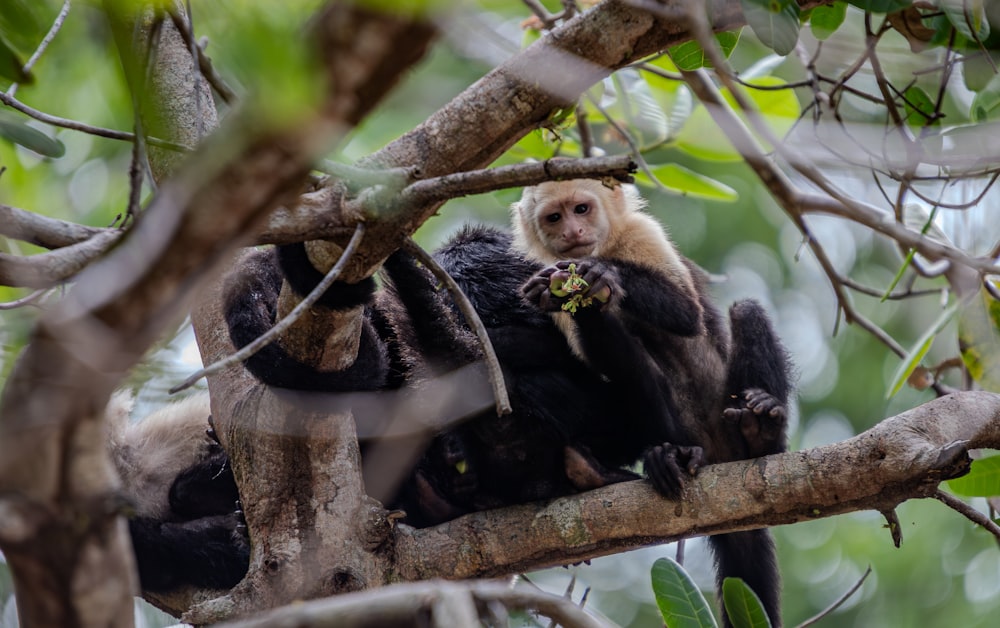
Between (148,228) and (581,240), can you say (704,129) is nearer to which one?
(581,240)

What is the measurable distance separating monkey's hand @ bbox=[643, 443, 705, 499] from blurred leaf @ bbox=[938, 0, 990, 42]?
190 cm

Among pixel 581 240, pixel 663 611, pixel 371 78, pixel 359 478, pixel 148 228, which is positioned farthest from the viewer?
pixel 581 240

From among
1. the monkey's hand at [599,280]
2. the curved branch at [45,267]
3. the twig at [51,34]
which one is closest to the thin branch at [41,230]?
the curved branch at [45,267]

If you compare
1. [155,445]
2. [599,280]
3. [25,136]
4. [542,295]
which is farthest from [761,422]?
[155,445]

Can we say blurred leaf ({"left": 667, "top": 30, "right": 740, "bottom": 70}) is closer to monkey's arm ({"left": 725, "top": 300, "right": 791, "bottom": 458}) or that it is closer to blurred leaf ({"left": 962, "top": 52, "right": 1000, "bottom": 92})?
blurred leaf ({"left": 962, "top": 52, "right": 1000, "bottom": 92})

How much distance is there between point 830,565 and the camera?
1191cm

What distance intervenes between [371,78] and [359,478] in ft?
9.91

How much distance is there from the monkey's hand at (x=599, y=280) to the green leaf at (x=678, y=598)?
1.10 meters

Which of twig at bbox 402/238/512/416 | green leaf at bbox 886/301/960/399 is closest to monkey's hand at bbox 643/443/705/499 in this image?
green leaf at bbox 886/301/960/399

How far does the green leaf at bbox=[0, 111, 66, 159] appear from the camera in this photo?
123 inches

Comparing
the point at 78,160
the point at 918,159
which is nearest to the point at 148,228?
the point at 918,159

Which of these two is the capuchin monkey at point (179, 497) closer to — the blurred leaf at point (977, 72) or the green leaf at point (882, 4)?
the green leaf at point (882, 4)

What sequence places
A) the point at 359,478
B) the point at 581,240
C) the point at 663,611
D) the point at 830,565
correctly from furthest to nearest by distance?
the point at 830,565 → the point at 581,240 → the point at 359,478 → the point at 663,611

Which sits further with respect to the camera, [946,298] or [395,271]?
[946,298]
